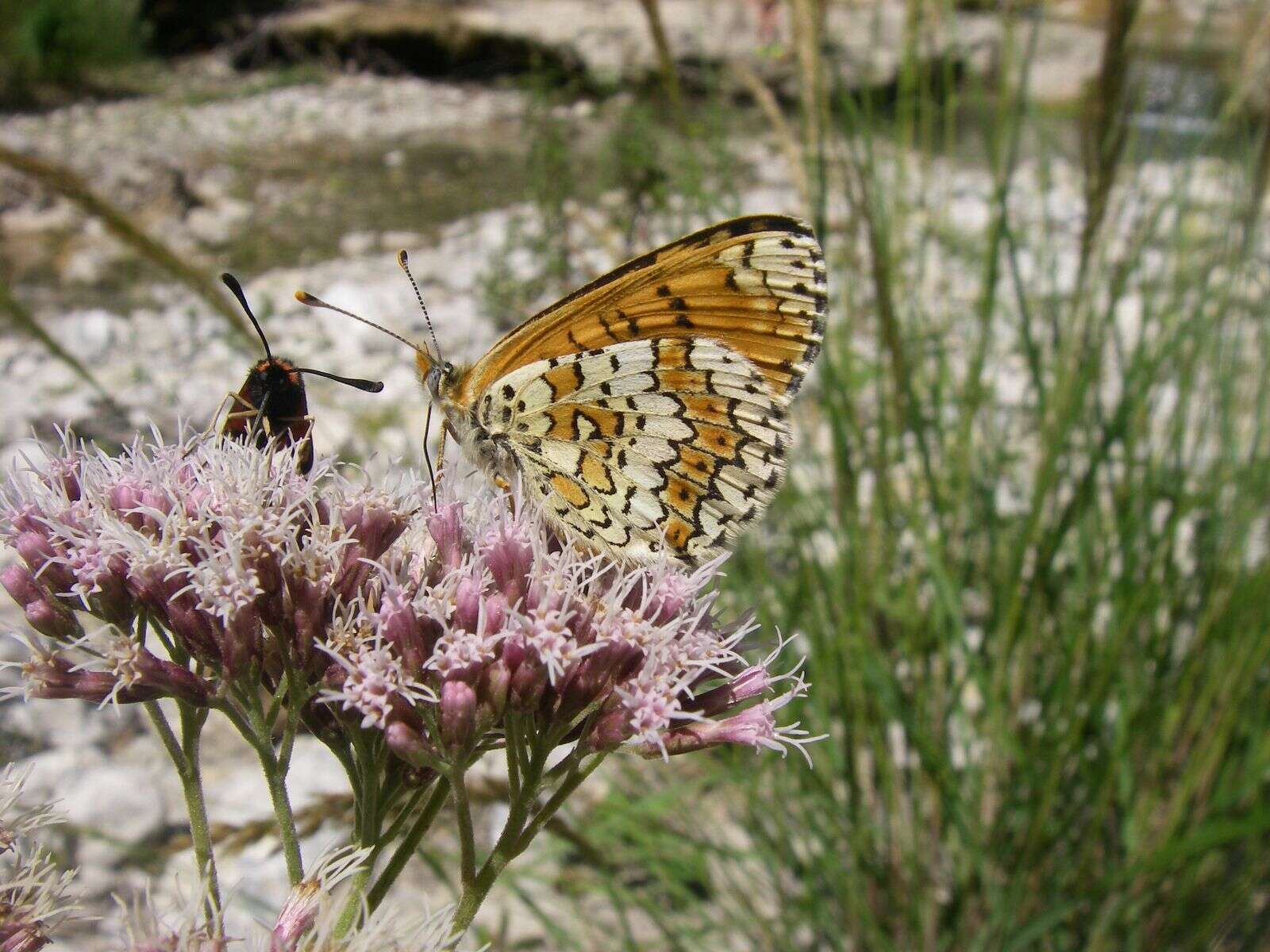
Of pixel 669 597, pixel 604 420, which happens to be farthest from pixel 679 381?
pixel 669 597

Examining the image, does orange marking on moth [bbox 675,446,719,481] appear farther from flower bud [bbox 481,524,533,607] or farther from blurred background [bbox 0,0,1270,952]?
blurred background [bbox 0,0,1270,952]

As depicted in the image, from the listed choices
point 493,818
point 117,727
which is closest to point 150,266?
point 117,727

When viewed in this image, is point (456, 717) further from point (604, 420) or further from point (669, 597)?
point (604, 420)

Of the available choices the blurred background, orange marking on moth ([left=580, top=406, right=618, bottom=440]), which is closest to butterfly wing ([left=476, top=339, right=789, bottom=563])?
orange marking on moth ([left=580, top=406, right=618, bottom=440])

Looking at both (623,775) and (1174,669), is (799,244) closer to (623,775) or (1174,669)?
(1174,669)

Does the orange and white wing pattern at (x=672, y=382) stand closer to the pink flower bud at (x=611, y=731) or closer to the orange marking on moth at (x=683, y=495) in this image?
the orange marking on moth at (x=683, y=495)

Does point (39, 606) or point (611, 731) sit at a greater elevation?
point (39, 606)
